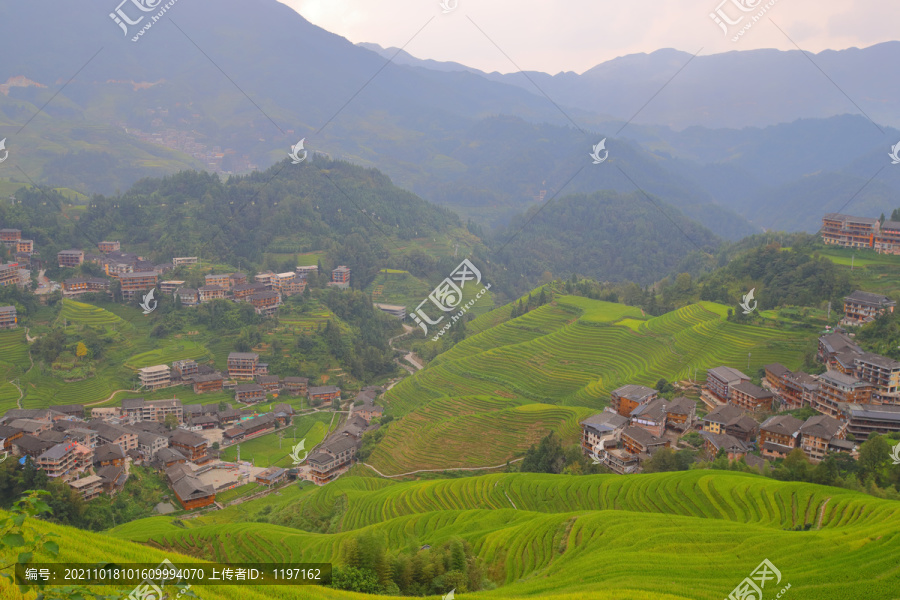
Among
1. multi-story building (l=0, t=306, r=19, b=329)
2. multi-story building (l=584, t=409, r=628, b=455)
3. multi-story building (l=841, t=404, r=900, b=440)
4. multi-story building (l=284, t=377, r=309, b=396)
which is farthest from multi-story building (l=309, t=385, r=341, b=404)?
multi-story building (l=841, t=404, r=900, b=440)

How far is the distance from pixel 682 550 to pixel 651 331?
770 inches

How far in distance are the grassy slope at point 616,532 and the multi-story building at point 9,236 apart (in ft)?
91.5

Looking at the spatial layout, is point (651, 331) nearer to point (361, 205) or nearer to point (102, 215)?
point (361, 205)

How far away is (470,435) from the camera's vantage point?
22875 millimetres

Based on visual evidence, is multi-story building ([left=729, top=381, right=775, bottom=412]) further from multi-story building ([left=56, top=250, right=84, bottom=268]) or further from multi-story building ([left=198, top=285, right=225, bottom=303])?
multi-story building ([left=56, top=250, right=84, bottom=268])

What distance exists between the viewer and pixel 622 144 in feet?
334

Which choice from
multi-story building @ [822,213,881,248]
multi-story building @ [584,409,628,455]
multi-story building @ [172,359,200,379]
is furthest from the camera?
multi-story building @ [822,213,881,248]

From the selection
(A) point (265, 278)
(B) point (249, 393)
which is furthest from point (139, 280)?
(B) point (249, 393)

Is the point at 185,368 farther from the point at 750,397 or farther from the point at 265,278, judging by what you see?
the point at 750,397

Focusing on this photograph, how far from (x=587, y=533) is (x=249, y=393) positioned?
20.3 metres

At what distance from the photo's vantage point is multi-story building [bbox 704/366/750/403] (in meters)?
21.0

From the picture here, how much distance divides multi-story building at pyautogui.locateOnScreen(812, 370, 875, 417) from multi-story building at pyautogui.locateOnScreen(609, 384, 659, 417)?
4.98m

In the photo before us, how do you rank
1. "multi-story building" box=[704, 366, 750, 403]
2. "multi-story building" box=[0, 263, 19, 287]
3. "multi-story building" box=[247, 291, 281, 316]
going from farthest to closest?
"multi-story building" box=[247, 291, 281, 316] → "multi-story building" box=[0, 263, 19, 287] → "multi-story building" box=[704, 366, 750, 403]

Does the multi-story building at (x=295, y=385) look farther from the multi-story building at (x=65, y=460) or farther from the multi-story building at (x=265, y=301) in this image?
the multi-story building at (x=65, y=460)
